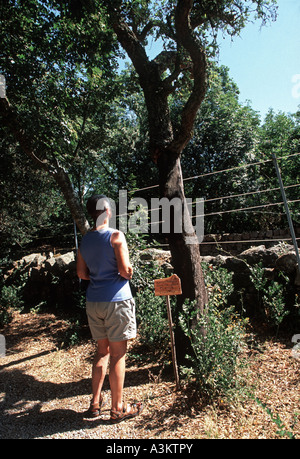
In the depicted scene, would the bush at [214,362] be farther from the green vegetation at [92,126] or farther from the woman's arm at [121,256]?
the woman's arm at [121,256]

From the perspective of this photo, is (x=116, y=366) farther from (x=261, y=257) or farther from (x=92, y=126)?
(x=92, y=126)

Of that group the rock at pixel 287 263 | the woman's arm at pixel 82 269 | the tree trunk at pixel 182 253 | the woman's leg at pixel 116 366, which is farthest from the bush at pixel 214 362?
the rock at pixel 287 263

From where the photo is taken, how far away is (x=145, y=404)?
95.5 inches

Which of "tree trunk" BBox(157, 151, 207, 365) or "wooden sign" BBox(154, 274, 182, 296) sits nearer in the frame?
"wooden sign" BBox(154, 274, 182, 296)

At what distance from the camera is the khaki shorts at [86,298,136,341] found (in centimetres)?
210

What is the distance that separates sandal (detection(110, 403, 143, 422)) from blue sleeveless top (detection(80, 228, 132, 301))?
0.89 metres

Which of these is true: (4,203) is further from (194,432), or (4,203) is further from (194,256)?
(194,432)

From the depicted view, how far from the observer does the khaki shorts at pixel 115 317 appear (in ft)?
6.88

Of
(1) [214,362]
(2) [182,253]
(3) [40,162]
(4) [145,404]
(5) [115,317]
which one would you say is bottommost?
(4) [145,404]

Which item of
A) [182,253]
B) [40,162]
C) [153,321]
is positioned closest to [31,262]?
[40,162]

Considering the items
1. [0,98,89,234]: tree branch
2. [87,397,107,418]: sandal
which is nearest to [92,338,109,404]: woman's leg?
[87,397,107,418]: sandal

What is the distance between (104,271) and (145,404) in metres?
1.25

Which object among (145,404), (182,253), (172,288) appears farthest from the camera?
(182,253)

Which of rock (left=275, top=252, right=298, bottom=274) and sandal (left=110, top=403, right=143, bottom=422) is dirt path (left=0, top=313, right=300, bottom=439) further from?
rock (left=275, top=252, right=298, bottom=274)
